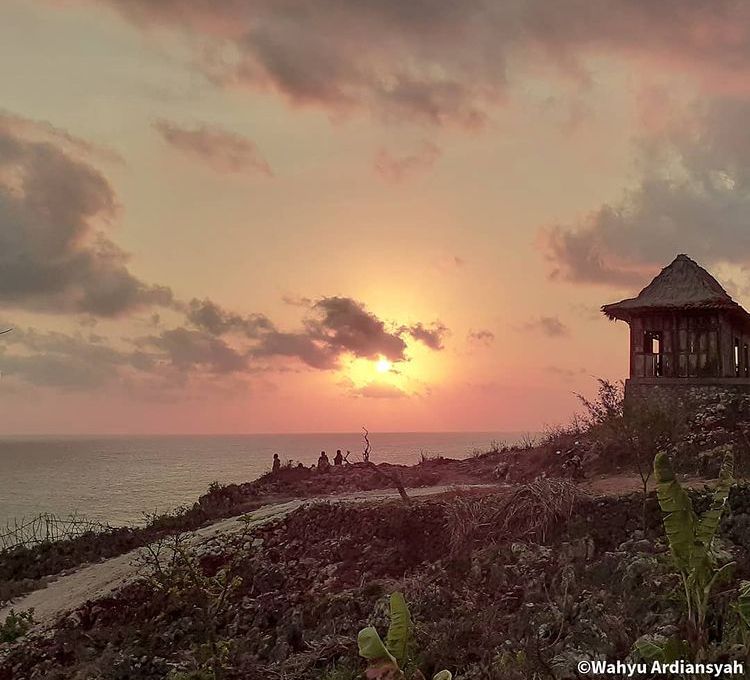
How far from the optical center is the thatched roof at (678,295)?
28656 millimetres

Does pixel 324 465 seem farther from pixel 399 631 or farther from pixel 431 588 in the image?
pixel 399 631

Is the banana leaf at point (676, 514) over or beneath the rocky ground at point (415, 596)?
over

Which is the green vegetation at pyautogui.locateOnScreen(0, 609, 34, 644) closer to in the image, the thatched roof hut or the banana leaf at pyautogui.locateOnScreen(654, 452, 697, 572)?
the banana leaf at pyautogui.locateOnScreen(654, 452, 697, 572)

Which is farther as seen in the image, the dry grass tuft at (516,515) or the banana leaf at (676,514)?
the dry grass tuft at (516,515)

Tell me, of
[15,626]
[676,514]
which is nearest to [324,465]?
[15,626]

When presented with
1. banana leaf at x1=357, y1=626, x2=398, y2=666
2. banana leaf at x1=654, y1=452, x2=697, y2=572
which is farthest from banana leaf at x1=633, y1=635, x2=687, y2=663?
banana leaf at x1=357, y1=626, x2=398, y2=666

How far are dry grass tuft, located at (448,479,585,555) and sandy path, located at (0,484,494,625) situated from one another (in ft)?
17.3

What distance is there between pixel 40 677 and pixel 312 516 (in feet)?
26.8

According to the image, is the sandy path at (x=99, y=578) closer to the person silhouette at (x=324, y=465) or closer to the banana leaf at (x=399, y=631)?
the person silhouette at (x=324, y=465)

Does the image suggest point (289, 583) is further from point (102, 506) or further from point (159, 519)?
point (102, 506)

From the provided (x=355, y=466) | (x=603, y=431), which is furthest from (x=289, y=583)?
(x=355, y=466)

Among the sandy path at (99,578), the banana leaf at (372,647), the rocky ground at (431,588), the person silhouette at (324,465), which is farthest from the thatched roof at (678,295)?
the banana leaf at (372,647)

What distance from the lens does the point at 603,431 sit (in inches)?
910

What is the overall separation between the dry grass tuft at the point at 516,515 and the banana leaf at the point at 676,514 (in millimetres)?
5552
